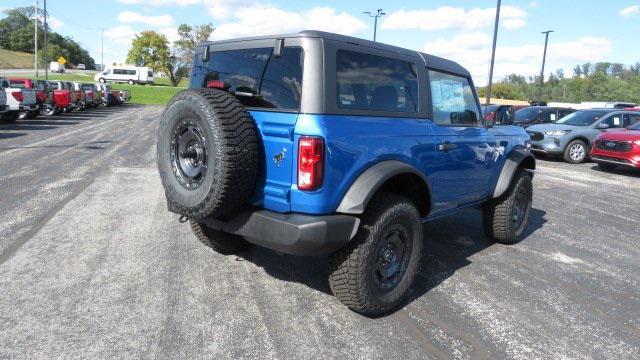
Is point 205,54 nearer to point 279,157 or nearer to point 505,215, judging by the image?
point 279,157

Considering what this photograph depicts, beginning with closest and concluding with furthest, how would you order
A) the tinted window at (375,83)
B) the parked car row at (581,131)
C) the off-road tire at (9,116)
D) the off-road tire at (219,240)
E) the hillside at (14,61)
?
the tinted window at (375,83) → the off-road tire at (219,240) → the parked car row at (581,131) → the off-road tire at (9,116) → the hillside at (14,61)

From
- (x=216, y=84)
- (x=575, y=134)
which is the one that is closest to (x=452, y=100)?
(x=216, y=84)

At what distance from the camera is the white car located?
15867 millimetres

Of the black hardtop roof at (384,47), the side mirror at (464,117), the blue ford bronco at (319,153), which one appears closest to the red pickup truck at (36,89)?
the blue ford bronco at (319,153)

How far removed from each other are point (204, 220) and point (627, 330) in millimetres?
3236

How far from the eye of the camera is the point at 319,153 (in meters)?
2.94

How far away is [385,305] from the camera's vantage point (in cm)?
344

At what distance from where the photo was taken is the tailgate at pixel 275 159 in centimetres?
306

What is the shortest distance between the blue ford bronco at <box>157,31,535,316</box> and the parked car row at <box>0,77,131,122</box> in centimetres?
1512

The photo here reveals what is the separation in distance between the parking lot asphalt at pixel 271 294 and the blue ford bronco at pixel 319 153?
1.40 feet

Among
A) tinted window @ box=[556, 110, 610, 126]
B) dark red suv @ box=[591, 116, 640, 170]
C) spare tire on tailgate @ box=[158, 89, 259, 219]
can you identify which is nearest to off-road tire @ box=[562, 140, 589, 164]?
tinted window @ box=[556, 110, 610, 126]

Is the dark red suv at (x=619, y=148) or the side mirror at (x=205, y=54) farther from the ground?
the side mirror at (x=205, y=54)

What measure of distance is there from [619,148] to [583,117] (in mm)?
3273

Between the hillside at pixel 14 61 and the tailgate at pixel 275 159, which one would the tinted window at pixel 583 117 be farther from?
the hillside at pixel 14 61
